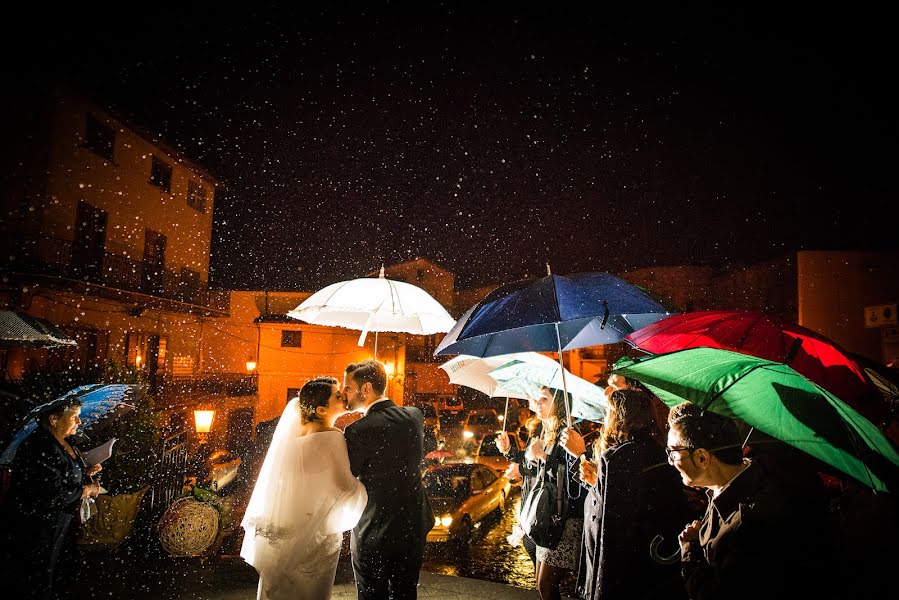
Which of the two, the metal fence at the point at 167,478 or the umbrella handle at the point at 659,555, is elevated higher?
the umbrella handle at the point at 659,555

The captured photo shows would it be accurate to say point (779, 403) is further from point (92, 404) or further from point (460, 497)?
A: point (460, 497)

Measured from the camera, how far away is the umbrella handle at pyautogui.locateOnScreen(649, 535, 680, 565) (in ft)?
8.55

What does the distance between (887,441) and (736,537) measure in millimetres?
796

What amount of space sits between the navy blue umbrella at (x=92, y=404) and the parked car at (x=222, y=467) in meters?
5.83

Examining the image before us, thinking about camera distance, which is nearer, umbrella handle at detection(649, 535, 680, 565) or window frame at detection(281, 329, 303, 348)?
umbrella handle at detection(649, 535, 680, 565)

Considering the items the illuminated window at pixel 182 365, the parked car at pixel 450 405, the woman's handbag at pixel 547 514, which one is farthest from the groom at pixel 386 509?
the parked car at pixel 450 405

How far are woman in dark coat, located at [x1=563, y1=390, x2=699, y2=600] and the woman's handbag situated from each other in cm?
57

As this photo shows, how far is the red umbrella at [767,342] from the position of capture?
286 cm

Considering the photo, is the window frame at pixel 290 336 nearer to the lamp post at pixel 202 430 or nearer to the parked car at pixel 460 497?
the lamp post at pixel 202 430

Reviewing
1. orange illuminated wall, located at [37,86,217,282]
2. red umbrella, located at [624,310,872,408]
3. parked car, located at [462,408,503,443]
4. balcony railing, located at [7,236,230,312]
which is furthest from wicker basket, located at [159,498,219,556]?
parked car, located at [462,408,503,443]

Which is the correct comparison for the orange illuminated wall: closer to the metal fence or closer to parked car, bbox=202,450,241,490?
parked car, bbox=202,450,241,490

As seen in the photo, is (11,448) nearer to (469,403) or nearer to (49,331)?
(49,331)

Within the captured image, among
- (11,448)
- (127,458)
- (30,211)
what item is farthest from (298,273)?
(11,448)

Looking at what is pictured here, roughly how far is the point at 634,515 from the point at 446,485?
749cm
